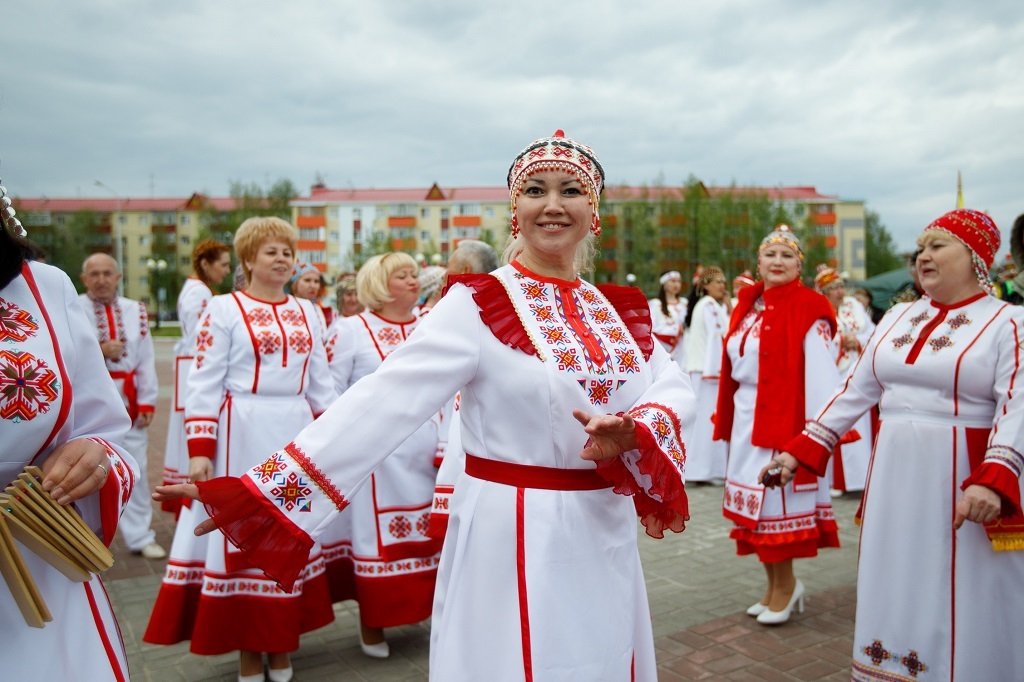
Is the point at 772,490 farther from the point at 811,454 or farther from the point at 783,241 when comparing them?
the point at 783,241

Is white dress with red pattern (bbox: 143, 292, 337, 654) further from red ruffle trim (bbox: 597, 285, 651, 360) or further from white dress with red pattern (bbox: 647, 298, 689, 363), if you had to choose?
white dress with red pattern (bbox: 647, 298, 689, 363)

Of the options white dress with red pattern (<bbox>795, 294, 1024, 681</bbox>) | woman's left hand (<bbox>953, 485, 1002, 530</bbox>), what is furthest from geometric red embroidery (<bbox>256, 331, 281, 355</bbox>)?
woman's left hand (<bbox>953, 485, 1002, 530</bbox>)

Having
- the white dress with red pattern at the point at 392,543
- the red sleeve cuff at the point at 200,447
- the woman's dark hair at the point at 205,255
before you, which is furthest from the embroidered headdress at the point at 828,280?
the red sleeve cuff at the point at 200,447

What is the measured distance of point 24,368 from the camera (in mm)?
1780

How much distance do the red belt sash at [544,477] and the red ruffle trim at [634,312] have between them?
20.2 inches

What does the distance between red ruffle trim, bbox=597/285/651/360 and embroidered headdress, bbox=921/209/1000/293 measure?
1.64 metres

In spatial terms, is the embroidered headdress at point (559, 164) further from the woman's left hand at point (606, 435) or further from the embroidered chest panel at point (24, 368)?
the embroidered chest panel at point (24, 368)

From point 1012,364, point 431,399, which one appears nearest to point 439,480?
point 431,399

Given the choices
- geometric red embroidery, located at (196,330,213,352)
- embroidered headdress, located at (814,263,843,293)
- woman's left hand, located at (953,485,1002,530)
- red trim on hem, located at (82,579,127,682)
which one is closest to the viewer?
red trim on hem, located at (82,579,127,682)

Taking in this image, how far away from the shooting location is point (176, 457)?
5961 millimetres

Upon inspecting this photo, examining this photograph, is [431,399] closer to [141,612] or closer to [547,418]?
[547,418]

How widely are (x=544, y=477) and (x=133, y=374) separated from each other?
521cm

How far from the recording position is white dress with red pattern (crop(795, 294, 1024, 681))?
3168 mm

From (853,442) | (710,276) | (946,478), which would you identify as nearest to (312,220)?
(710,276)
